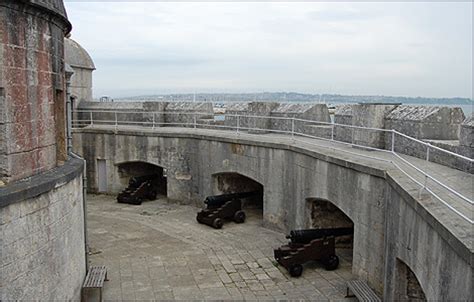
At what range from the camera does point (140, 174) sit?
56.1ft

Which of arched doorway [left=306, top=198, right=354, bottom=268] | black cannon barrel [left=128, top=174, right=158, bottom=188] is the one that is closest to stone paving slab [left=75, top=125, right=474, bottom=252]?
arched doorway [left=306, top=198, right=354, bottom=268]

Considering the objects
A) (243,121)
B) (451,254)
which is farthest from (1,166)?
(243,121)

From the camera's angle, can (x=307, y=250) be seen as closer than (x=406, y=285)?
No

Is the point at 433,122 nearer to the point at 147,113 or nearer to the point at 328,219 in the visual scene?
the point at 328,219

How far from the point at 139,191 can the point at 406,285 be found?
10.1m

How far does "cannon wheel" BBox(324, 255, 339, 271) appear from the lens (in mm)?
9250

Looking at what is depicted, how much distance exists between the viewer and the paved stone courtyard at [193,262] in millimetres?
8391

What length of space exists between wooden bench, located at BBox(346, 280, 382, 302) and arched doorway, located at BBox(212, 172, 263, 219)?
18.8 feet

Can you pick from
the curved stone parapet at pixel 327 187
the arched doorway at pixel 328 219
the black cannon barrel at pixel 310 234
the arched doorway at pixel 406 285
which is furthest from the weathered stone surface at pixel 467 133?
the arched doorway at pixel 328 219

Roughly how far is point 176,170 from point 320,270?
6783 mm

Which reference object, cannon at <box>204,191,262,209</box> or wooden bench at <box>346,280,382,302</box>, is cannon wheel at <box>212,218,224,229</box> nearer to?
cannon at <box>204,191,262,209</box>

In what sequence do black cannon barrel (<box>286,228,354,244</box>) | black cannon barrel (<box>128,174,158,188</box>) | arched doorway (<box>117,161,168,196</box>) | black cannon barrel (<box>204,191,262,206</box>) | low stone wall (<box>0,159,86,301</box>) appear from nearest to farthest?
low stone wall (<box>0,159,86,301</box>) → black cannon barrel (<box>286,228,354,244</box>) → black cannon barrel (<box>204,191,262,206</box>) → black cannon barrel (<box>128,174,158,188</box>) → arched doorway (<box>117,161,168,196</box>)

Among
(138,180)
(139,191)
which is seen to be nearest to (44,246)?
(139,191)

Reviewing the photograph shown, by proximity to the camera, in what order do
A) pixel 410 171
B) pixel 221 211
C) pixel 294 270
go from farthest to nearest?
pixel 221 211, pixel 294 270, pixel 410 171
